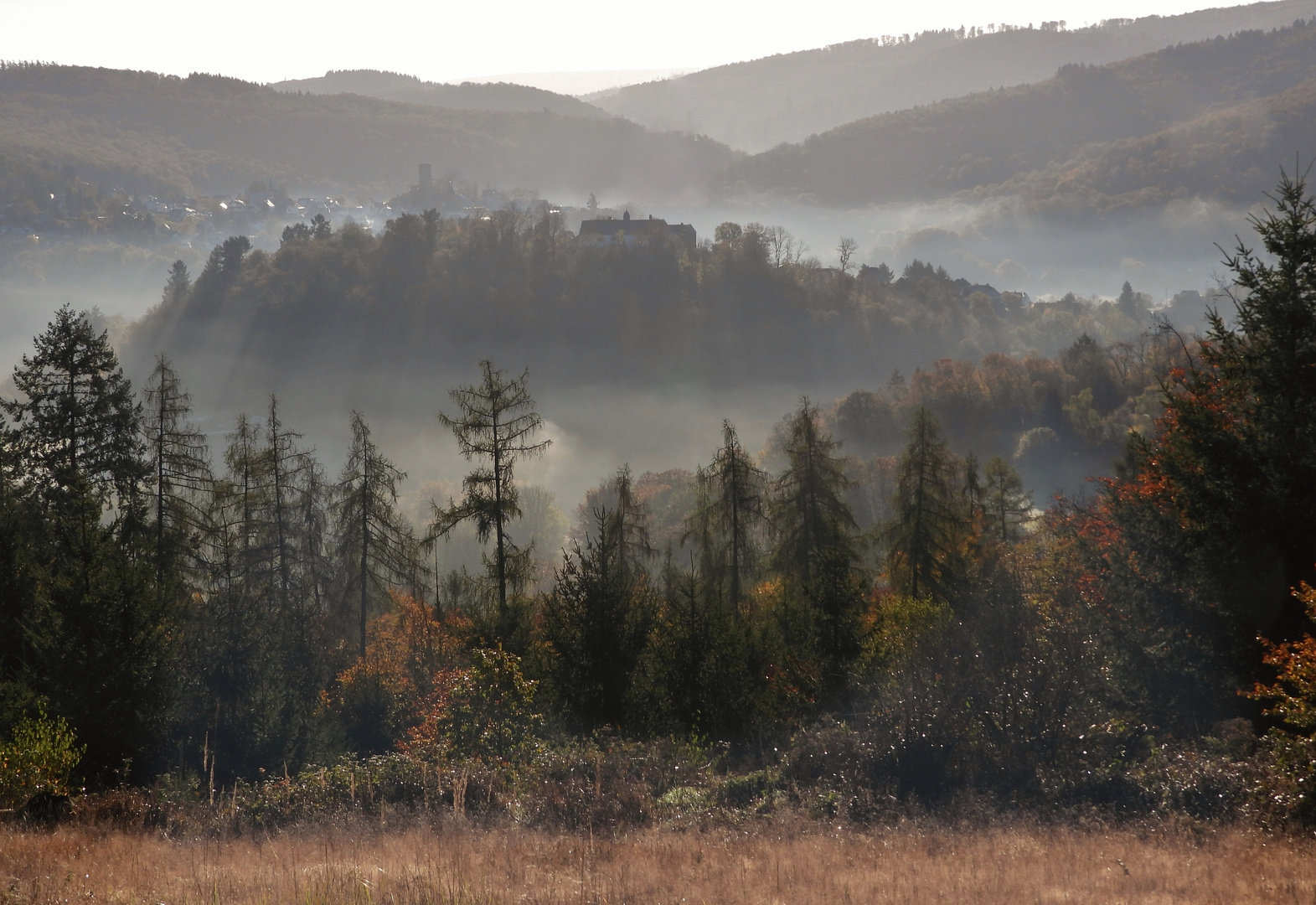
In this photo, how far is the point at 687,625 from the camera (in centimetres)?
2108

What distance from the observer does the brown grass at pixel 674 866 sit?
9961 mm

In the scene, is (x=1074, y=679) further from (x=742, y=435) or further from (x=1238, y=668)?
(x=742, y=435)

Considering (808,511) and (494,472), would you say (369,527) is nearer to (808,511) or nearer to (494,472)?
(494,472)

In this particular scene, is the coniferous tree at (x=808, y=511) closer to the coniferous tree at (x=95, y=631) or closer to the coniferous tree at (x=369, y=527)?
the coniferous tree at (x=369, y=527)

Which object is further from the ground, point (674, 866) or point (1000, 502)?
point (1000, 502)

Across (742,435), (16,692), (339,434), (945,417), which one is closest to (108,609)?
(16,692)

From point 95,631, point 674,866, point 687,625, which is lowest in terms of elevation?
point 674,866

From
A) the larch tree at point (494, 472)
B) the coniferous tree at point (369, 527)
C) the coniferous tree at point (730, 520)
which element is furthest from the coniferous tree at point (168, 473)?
the coniferous tree at point (730, 520)

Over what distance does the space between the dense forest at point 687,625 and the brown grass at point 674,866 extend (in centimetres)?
141

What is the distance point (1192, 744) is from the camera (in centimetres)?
1463

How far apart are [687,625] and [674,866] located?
375 inches

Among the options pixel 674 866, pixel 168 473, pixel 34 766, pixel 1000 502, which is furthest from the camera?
pixel 1000 502

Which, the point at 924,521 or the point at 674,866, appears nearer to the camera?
the point at 674,866

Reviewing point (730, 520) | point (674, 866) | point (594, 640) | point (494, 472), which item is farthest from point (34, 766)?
point (730, 520)
